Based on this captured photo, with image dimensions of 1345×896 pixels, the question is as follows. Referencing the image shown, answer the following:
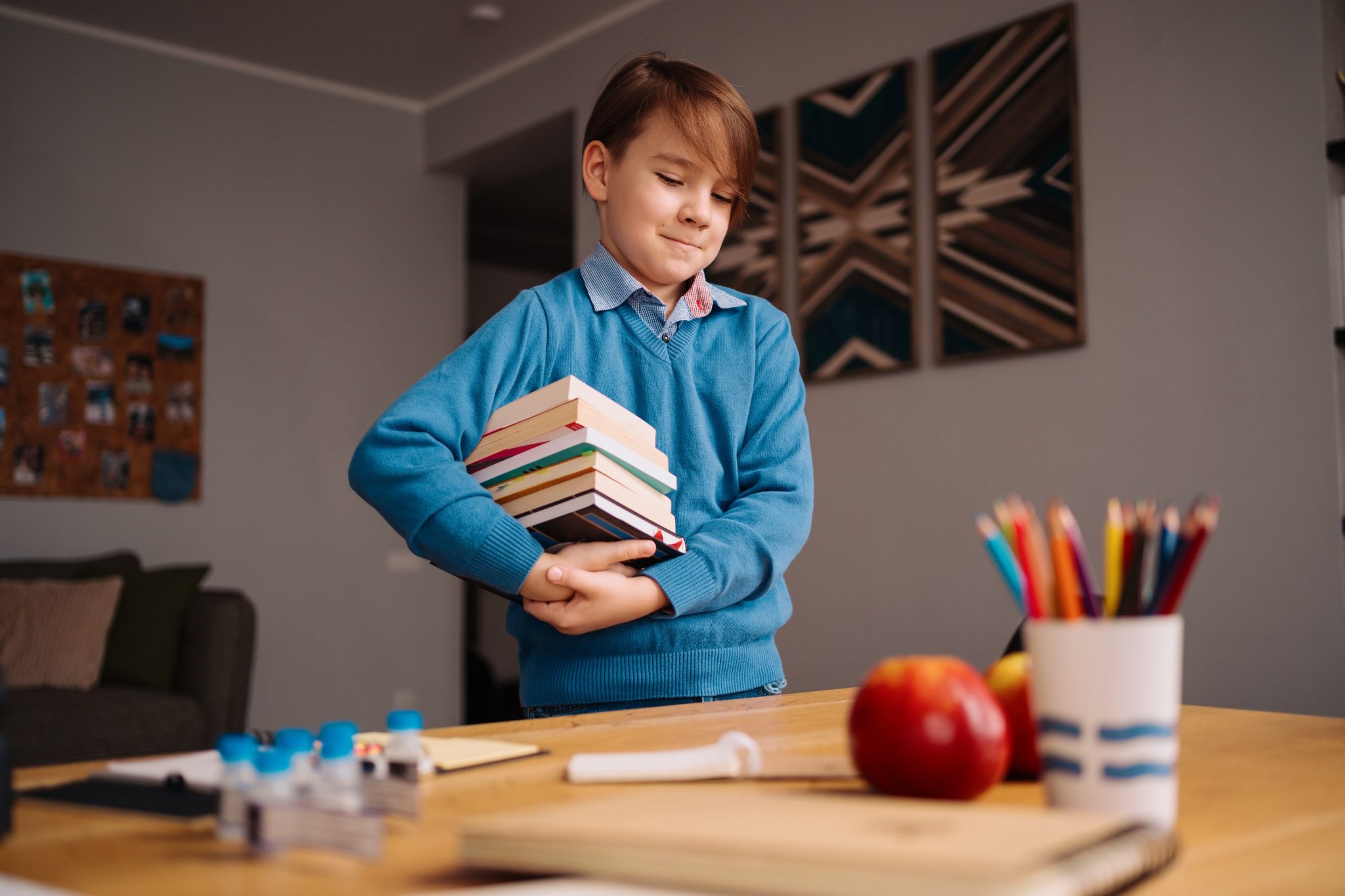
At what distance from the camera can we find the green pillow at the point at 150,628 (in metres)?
3.76

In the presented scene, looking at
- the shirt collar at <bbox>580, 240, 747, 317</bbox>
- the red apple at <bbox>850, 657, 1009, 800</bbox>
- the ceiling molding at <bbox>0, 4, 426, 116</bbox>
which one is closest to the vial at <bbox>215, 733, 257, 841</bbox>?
the red apple at <bbox>850, 657, 1009, 800</bbox>

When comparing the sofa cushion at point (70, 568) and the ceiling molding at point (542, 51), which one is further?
the ceiling molding at point (542, 51)

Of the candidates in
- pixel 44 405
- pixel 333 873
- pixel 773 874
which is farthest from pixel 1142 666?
pixel 44 405

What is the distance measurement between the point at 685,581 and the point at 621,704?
0.57ft

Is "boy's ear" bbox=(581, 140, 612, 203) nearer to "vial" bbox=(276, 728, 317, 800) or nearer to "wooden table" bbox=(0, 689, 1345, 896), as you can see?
"wooden table" bbox=(0, 689, 1345, 896)

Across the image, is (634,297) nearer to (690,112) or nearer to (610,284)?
(610,284)

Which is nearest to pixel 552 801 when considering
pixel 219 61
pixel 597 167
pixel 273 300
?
pixel 597 167

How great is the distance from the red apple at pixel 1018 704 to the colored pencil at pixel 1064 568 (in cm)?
13

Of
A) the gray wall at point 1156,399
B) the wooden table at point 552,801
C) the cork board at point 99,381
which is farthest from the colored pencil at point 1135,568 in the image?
the cork board at point 99,381

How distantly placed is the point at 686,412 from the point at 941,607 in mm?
2204

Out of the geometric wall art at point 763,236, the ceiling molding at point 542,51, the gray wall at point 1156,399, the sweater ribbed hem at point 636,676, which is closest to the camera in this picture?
the sweater ribbed hem at point 636,676

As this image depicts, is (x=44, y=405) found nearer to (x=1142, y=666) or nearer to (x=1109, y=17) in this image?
(x=1109, y=17)

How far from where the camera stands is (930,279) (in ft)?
11.1

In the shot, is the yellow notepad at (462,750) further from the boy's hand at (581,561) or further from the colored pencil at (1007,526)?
the colored pencil at (1007,526)
